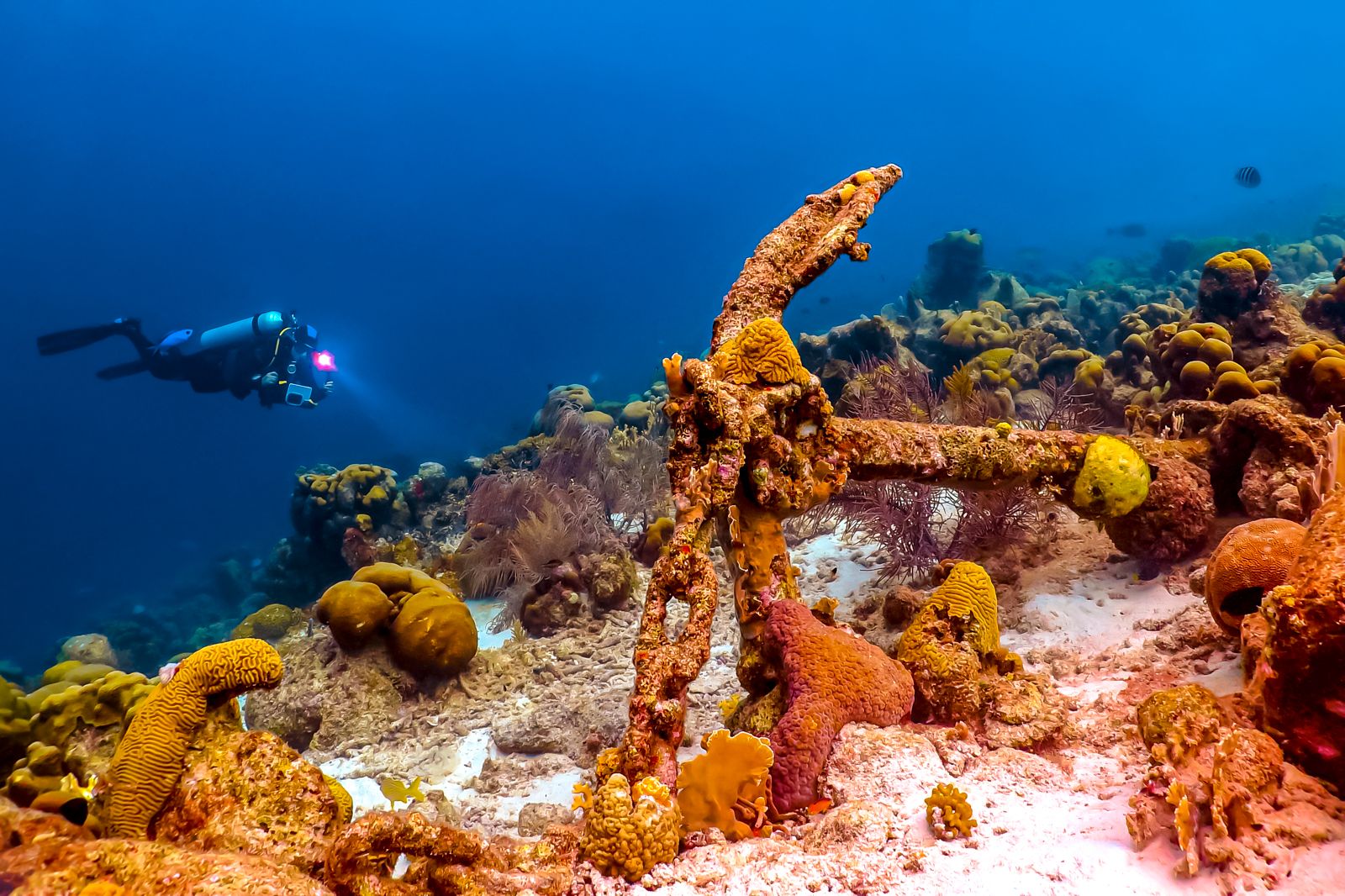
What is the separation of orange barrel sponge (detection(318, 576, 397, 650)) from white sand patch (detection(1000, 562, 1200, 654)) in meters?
5.07

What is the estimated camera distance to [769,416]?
12.0 feet

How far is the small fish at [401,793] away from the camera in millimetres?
4043

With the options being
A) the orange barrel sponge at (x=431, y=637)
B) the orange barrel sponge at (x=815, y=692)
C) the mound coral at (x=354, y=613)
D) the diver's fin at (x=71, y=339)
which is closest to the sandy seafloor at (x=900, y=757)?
the orange barrel sponge at (x=815, y=692)

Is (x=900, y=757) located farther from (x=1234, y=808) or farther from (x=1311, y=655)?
(x=1311, y=655)

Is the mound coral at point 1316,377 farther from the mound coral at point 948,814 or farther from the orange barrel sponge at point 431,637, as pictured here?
the orange barrel sponge at point 431,637

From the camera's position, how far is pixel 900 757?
2.85 m

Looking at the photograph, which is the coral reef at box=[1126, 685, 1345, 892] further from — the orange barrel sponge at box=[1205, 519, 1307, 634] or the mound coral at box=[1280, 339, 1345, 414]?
the mound coral at box=[1280, 339, 1345, 414]

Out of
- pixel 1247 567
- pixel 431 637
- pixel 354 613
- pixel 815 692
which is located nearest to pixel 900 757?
pixel 815 692

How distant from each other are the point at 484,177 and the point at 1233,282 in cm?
12475

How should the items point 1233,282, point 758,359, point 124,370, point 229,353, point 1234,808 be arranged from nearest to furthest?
point 1234,808 < point 758,359 < point 1233,282 < point 229,353 < point 124,370

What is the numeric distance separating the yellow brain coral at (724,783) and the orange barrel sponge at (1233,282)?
8085mm

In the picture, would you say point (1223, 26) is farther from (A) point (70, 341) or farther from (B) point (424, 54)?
(A) point (70, 341)

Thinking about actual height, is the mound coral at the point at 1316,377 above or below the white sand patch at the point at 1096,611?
above

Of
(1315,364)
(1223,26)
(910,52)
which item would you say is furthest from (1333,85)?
(1315,364)
